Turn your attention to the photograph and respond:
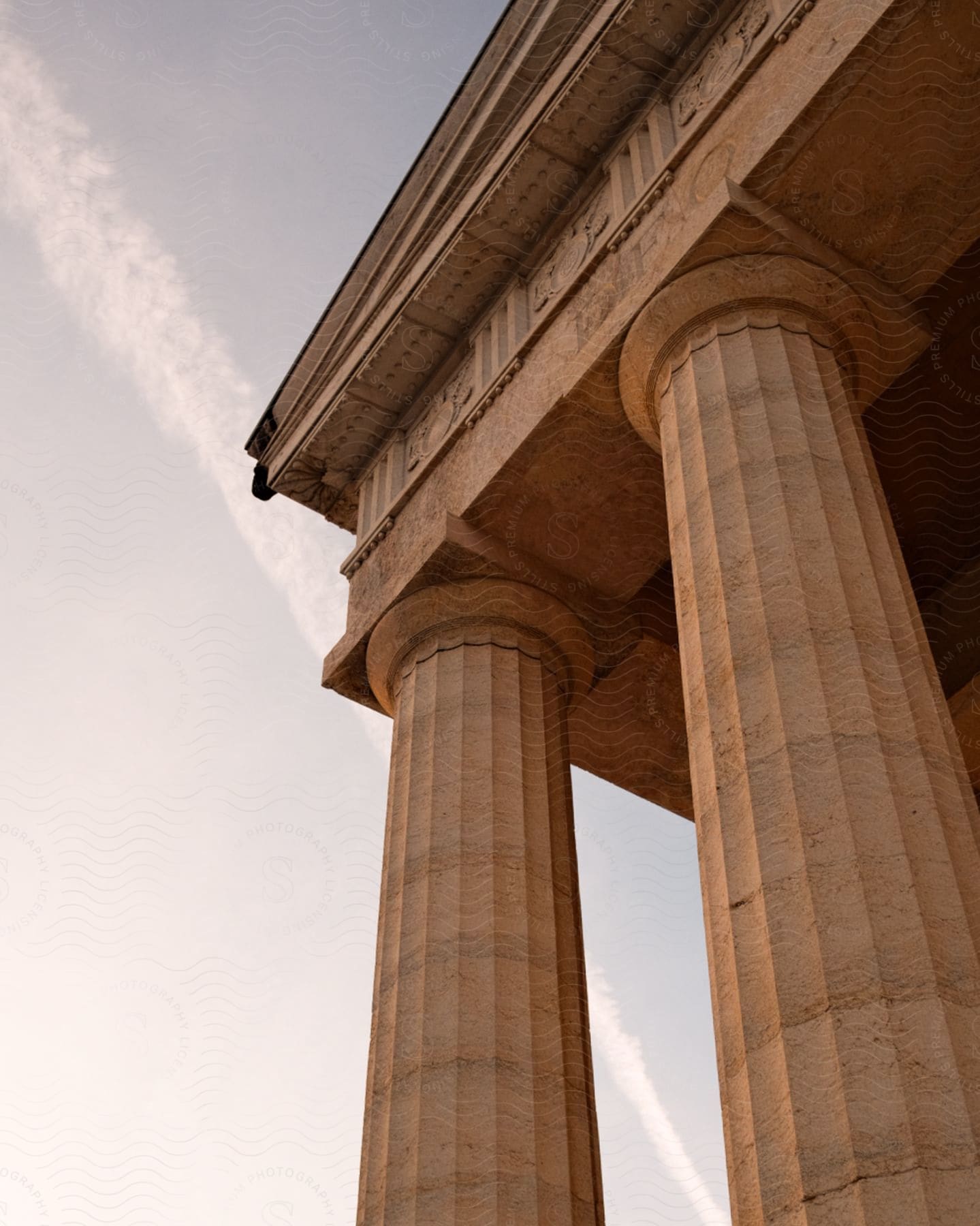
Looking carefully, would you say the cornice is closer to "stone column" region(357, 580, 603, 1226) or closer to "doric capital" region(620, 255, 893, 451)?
"doric capital" region(620, 255, 893, 451)

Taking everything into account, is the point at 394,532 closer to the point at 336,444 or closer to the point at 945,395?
the point at 336,444

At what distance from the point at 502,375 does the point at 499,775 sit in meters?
6.14

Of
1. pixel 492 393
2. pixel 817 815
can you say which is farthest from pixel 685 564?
pixel 492 393

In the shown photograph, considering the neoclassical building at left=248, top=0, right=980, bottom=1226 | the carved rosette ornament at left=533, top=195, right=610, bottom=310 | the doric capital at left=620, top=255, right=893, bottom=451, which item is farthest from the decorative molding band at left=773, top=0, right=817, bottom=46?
the carved rosette ornament at left=533, top=195, right=610, bottom=310

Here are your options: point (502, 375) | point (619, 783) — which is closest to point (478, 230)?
point (502, 375)

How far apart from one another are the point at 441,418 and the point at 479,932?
9.19 m

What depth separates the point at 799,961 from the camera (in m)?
10.5

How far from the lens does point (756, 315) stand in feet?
52.1

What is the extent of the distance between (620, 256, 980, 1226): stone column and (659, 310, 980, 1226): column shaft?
22mm

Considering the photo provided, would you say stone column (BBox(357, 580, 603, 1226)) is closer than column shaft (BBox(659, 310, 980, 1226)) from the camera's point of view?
No

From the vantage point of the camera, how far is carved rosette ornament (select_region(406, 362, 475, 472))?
70.4 feet

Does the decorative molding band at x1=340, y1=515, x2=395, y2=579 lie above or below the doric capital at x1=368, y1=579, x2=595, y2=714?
above

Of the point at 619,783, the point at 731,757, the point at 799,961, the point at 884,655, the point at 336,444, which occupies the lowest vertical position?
the point at 799,961

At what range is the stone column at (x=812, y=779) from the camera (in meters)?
9.45
